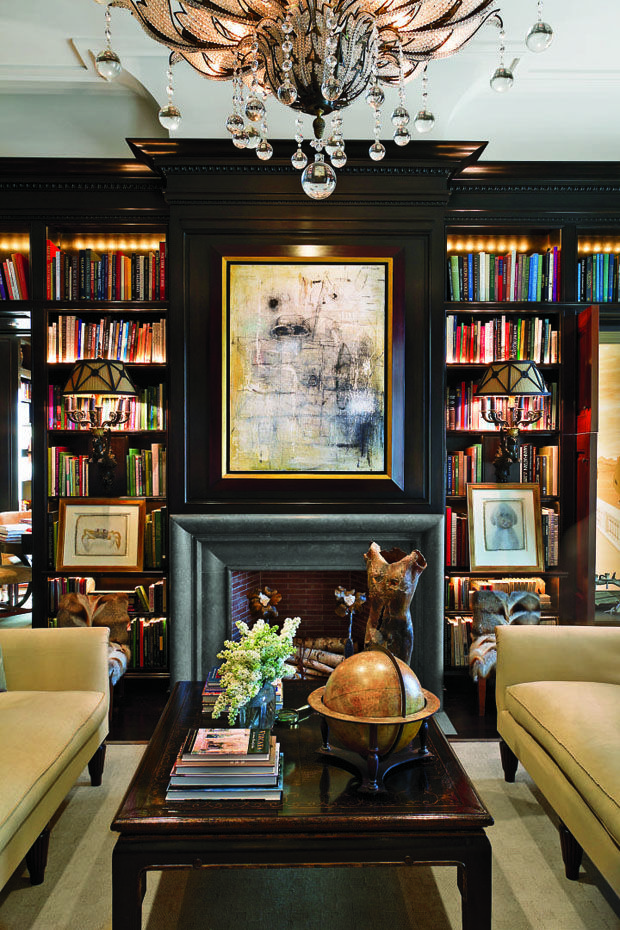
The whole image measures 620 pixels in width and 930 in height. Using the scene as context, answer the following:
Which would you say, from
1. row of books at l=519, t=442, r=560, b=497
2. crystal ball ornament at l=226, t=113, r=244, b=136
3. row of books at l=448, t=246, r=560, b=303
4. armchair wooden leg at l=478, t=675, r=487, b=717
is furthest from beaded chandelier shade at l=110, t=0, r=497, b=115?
armchair wooden leg at l=478, t=675, r=487, b=717

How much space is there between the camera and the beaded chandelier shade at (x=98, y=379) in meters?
3.32

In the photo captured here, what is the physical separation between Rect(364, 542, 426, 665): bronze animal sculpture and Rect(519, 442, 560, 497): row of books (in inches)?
49.2

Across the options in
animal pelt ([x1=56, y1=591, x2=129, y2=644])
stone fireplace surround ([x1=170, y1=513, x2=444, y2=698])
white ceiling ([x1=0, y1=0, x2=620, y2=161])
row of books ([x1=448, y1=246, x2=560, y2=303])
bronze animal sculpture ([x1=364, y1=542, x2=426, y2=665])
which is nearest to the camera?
bronze animal sculpture ([x1=364, y1=542, x2=426, y2=665])

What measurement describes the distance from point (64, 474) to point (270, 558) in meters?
1.29

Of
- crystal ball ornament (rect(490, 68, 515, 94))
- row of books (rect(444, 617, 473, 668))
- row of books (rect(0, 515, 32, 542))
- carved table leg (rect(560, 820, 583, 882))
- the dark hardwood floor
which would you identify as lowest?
the dark hardwood floor

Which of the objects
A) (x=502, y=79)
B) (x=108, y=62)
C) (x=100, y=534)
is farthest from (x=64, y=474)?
(x=502, y=79)

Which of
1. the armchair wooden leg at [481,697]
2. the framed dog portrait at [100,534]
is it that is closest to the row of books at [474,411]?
the armchair wooden leg at [481,697]

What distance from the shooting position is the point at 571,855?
201 centimetres

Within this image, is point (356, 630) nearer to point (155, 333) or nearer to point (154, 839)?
point (155, 333)

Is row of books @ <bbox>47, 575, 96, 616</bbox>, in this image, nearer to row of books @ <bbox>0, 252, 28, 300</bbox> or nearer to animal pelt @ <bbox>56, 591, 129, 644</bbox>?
animal pelt @ <bbox>56, 591, 129, 644</bbox>

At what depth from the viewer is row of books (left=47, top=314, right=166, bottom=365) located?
3633mm

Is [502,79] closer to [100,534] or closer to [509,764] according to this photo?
[509,764]

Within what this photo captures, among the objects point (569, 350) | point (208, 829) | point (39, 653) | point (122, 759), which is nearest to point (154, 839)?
point (208, 829)

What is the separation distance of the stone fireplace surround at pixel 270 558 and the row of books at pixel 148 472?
0.36m
